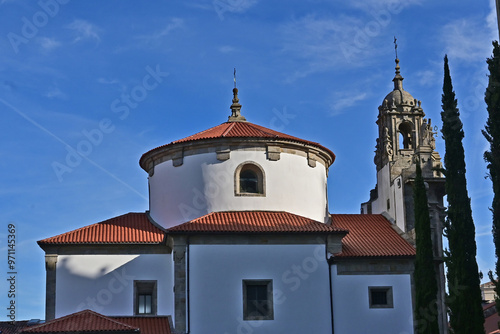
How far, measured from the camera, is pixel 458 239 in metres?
25.2

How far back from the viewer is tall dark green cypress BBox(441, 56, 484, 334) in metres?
24.6

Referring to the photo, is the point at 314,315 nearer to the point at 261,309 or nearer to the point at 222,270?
the point at 261,309

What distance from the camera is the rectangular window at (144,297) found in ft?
98.1

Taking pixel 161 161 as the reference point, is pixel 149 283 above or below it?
Result: below

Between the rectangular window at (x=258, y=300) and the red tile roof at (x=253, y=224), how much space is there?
6.38 ft

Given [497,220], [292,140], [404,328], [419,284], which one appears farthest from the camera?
[292,140]

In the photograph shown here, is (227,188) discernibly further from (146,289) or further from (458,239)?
(458,239)

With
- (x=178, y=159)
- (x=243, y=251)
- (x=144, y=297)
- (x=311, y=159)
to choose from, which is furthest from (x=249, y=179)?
(x=144, y=297)

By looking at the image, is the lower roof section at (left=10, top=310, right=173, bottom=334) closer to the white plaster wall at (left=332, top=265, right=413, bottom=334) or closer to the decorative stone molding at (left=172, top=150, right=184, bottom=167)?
the white plaster wall at (left=332, top=265, right=413, bottom=334)

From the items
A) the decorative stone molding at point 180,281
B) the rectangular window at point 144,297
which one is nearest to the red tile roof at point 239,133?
the decorative stone molding at point 180,281

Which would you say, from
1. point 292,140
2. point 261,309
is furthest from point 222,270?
point 292,140

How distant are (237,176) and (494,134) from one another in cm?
1120

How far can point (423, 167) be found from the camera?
34.0 m

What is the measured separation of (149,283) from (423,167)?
12794 millimetres
